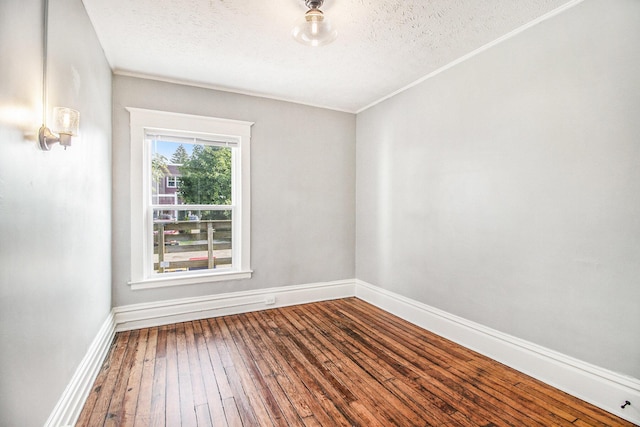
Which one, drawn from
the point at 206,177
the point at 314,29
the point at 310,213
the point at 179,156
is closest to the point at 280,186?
the point at 310,213

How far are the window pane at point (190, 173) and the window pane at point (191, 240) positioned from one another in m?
0.15

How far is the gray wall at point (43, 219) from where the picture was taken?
1.16 metres

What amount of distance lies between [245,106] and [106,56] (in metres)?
1.37

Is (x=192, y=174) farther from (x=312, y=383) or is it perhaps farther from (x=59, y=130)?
(x=312, y=383)

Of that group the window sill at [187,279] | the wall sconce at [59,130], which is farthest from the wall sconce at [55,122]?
the window sill at [187,279]

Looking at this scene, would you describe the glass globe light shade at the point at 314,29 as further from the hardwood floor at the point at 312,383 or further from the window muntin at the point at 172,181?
the hardwood floor at the point at 312,383

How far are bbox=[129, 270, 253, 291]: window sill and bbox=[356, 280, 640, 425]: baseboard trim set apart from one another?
195 cm

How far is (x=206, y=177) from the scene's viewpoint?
11.8 ft

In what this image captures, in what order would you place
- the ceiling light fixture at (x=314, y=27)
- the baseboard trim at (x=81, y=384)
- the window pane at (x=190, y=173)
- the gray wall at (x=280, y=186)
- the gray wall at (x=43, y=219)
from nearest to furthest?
the gray wall at (x=43, y=219) → the baseboard trim at (x=81, y=384) → the ceiling light fixture at (x=314, y=27) → the gray wall at (x=280, y=186) → the window pane at (x=190, y=173)

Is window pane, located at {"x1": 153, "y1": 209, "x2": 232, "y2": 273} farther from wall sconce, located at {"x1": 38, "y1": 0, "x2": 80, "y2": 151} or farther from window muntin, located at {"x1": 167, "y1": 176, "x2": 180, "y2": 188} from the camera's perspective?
wall sconce, located at {"x1": 38, "y1": 0, "x2": 80, "y2": 151}

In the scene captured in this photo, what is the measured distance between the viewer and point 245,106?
3.70 m

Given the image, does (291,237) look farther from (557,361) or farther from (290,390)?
(557,361)

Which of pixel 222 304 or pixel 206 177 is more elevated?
pixel 206 177

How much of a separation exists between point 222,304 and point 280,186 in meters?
1.53
